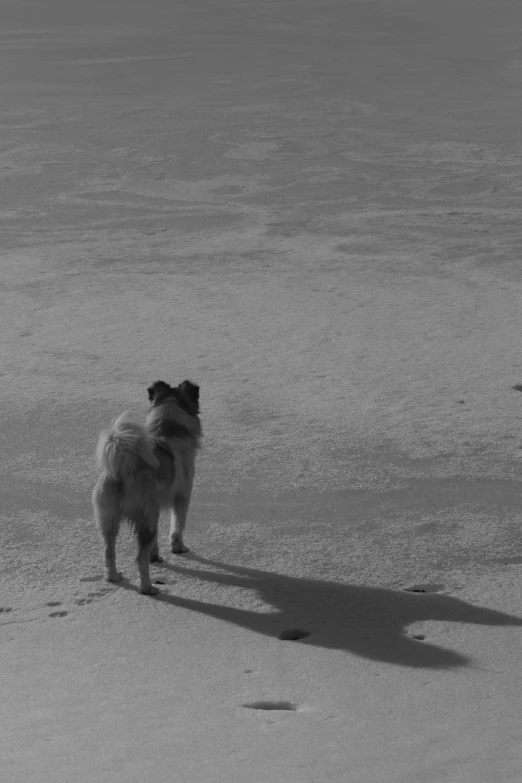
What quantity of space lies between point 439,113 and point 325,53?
7.78 m

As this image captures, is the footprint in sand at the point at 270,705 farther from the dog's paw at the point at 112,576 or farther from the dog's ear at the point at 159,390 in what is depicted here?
the dog's ear at the point at 159,390

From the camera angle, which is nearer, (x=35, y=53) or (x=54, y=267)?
(x=54, y=267)

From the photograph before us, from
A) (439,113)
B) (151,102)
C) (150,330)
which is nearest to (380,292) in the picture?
(150,330)

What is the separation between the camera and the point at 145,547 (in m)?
6.02

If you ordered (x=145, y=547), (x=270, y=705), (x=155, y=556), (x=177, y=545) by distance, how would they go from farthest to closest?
(x=177, y=545)
(x=155, y=556)
(x=145, y=547)
(x=270, y=705)

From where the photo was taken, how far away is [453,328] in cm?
1131

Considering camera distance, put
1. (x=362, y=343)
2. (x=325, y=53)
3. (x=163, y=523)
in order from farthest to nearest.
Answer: (x=325, y=53) < (x=362, y=343) < (x=163, y=523)

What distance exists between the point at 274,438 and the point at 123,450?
2599mm

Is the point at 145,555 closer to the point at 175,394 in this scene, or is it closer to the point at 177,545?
the point at 177,545

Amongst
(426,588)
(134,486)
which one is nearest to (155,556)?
(134,486)

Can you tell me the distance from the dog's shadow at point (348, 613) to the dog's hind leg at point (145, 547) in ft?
0.29

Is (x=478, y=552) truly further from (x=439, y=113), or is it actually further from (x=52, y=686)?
(x=439, y=113)

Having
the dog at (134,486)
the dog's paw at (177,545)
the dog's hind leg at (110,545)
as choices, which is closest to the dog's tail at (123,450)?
the dog at (134,486)

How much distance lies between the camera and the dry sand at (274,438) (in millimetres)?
4434
